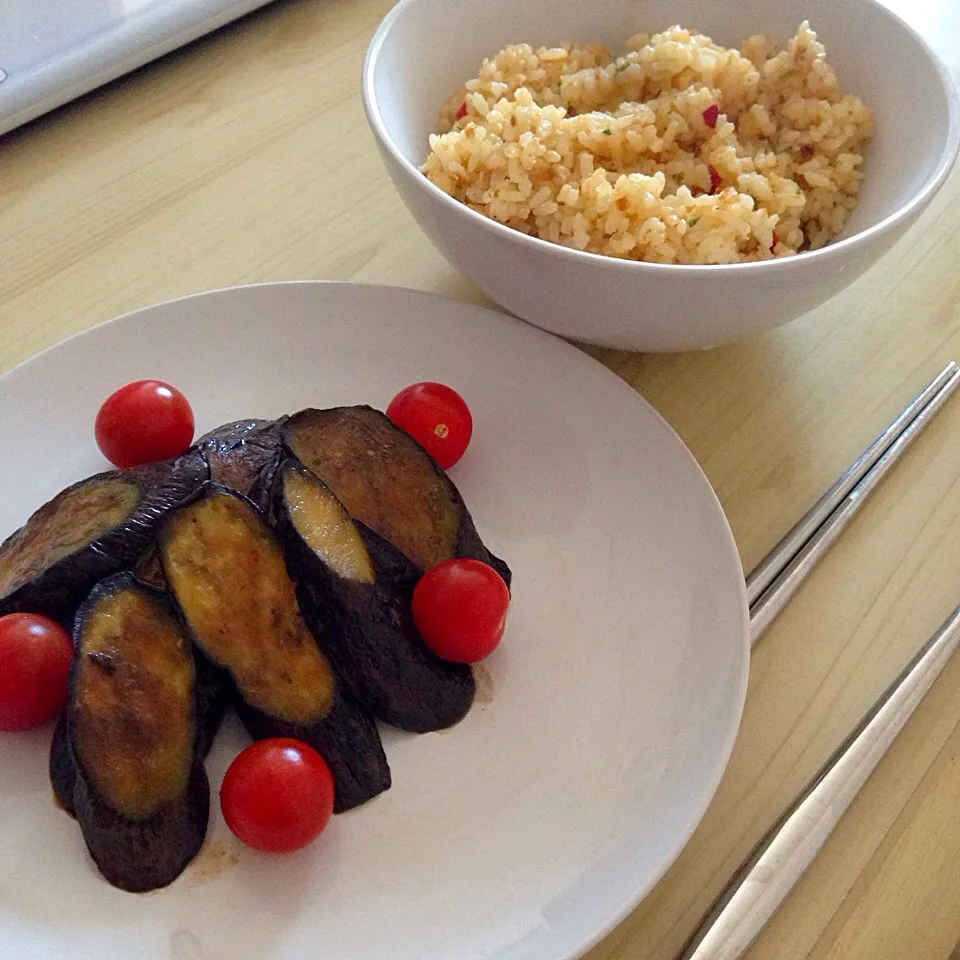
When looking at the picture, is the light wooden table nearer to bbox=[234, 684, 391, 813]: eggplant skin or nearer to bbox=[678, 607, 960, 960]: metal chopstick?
bbox=[678, 607, 960, 960]: metal chopstick

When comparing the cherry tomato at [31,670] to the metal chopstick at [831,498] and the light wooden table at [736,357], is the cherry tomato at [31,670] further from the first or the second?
the metal chopstick at [831,498]

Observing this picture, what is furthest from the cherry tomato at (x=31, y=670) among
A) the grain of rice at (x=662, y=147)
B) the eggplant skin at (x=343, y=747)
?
the grain of rice at (x=662, y=147)

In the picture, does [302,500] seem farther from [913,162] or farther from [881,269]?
[881,269]

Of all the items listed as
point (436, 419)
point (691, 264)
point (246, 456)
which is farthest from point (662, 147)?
point (246, 456)

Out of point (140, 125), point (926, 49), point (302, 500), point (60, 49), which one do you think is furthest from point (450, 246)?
point (60, 49)

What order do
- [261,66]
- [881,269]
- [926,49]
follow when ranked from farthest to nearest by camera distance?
[261,66], [881,269], [926,49]

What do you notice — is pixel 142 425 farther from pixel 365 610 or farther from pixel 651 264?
pixel 651 264
